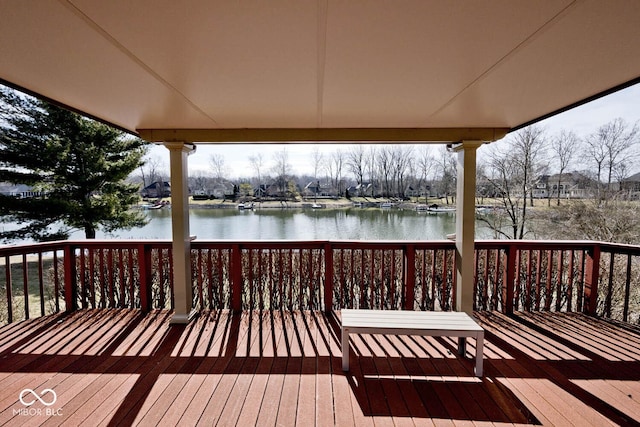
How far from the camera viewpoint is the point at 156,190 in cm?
1662

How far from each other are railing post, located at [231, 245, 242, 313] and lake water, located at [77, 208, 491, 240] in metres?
8.71

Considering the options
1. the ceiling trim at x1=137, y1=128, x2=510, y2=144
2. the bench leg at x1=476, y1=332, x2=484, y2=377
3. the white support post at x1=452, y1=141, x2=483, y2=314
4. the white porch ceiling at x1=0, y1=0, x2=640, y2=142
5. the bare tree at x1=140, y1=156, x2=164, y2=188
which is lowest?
the bench leg at x1=476, y1=332, x2=484, y2=377

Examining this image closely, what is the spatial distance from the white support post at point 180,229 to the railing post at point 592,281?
4.69 meters

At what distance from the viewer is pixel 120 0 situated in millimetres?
1174

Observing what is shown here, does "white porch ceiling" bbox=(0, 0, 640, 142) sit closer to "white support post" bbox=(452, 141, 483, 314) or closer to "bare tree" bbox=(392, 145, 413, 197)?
"white support post" bbox=(452, 141, 483, 314)

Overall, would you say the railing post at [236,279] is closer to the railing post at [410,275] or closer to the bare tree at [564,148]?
the railing post at [410,275]

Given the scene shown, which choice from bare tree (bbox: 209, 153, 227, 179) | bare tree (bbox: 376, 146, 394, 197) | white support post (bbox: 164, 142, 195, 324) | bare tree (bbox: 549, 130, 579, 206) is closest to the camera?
white support post (bbox: 164, 142, 195, 324)

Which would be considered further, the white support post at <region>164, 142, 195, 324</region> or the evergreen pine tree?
the evergreen pine tree

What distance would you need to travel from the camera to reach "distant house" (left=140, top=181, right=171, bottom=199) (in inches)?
615

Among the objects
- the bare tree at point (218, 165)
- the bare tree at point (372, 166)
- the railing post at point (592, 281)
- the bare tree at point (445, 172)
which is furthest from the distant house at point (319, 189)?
the railing post at point (592, 281)

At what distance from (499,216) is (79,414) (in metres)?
16.2

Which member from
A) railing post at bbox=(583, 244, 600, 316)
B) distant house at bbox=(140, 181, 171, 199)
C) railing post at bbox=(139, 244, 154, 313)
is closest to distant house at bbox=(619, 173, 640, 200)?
railing post at bbox=(583, 244, 600, 316)

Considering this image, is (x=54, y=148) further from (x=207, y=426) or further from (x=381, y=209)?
(x=381, y=209)

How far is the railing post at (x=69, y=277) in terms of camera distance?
3662 mm
